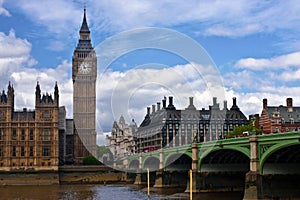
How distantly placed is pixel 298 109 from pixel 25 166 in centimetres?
6103

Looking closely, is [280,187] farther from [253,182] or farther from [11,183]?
[11,183]

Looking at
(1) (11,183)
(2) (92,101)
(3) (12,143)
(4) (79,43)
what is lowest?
(1) (11,183)

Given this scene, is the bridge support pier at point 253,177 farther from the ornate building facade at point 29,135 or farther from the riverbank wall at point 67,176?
the ornate building facade at point 29,135

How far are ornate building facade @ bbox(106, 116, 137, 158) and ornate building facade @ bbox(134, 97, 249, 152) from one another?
8756 millimetres

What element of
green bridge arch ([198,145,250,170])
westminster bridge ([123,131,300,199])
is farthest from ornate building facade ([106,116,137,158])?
green bridge arch ([198,145,250,170])

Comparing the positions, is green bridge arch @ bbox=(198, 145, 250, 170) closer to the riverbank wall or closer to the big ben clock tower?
the riverbank wall

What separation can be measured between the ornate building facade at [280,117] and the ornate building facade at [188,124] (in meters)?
31.6

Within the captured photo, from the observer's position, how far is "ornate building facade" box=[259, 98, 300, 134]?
309 feet

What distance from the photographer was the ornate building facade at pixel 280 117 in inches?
3706

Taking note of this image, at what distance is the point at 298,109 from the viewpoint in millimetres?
99938

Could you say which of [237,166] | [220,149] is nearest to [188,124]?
[237,166]

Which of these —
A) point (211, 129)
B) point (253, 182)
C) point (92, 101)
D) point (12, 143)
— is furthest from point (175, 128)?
point (253, 182)

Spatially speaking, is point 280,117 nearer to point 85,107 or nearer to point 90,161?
point 90,161

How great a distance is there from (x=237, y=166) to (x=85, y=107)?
86.8 m
